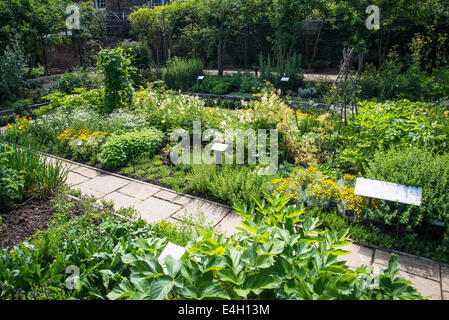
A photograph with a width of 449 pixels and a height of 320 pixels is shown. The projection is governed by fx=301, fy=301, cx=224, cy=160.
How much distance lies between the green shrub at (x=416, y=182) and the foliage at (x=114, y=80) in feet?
18.2

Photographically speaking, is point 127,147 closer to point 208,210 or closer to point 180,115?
point 180,115

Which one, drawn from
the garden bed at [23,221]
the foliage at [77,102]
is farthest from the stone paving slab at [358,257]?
the foliage at [77,102]

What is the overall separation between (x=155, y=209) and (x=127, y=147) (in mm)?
1874

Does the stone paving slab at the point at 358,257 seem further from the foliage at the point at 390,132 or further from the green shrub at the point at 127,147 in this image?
the green shrub at the point at 127,147

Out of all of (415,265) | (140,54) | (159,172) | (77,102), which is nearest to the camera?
(415,265)

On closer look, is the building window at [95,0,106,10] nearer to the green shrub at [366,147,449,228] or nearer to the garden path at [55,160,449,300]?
the garden path at [55,160,449,300]

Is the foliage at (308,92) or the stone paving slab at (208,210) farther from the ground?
the foliage at (308,92)

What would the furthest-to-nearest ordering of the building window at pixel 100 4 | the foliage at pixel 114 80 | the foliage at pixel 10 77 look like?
1. the building window at pixel 100 4
2. the foliage at pixel 10 77
3. the foliage at pixel 114 80

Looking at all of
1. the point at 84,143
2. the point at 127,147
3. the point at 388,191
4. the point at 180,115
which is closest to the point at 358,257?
the point at 388,191

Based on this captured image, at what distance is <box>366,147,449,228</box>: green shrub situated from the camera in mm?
3059

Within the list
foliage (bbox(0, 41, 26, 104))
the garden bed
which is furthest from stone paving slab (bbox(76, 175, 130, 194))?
foliage (bbox(0, 41, 26, 104))

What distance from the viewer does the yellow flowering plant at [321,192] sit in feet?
11.4

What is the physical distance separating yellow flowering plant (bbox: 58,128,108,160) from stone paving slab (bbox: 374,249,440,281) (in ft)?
15.7

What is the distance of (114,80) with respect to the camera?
6.88 m
